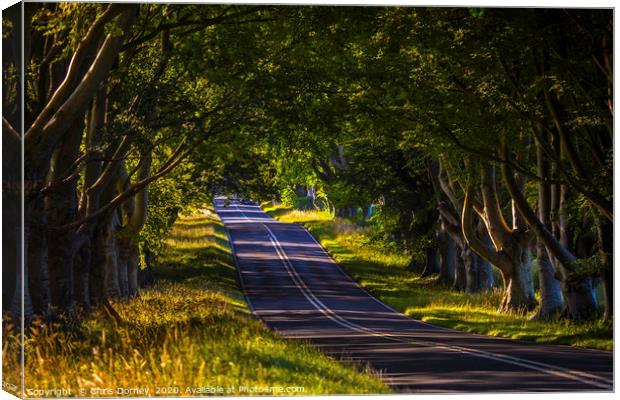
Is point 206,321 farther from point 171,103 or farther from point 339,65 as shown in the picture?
point 339,65

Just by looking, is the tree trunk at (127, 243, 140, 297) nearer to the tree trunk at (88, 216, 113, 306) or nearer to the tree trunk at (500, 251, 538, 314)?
the tree trunk at (88, 216, 113, 306)

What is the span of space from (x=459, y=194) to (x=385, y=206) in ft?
26.0

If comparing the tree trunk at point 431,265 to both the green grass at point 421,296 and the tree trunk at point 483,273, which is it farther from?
the tree trunk at point 483,273

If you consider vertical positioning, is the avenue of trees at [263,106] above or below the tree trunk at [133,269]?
above

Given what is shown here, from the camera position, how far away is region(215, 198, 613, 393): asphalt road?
21.4 metres

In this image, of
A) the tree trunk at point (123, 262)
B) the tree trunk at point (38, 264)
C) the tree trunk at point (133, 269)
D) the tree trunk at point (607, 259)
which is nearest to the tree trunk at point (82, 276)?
the tree trunk at point (38, 264)

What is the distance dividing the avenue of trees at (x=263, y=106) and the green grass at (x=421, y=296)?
1.36 m

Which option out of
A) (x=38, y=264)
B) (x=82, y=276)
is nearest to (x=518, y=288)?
(x=82, y=276)

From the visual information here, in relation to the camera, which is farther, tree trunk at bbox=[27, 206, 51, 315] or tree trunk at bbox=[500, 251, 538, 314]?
tree trunk at bbox=[500, 251, 538, 314]

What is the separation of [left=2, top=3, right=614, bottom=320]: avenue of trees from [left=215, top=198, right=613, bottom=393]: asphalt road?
374 centimetres

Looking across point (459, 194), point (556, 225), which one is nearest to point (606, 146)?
point (556, 225)

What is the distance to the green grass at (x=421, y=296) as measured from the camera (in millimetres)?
32500

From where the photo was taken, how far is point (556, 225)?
1425 inches

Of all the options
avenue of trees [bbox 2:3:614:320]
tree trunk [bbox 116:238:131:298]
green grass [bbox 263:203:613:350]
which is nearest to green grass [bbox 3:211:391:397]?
avenue of trees [bbox 2:3:614:320]
